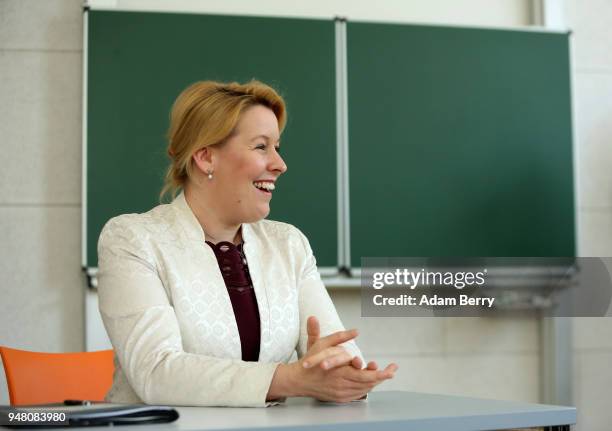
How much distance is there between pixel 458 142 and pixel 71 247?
186 centimetres

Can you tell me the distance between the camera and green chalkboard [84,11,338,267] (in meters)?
3.84

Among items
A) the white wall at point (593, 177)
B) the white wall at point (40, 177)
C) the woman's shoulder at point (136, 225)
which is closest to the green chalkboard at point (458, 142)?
the white wall at point (593, 177)

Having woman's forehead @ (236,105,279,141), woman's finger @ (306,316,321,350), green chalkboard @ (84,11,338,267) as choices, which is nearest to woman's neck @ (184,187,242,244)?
woman's forehead @ (236,105,279,141)

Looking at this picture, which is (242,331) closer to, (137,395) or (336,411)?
(137,395)

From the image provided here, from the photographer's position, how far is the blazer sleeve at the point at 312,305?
89.4 inches

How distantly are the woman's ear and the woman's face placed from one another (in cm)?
1

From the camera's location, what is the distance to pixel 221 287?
2152 millimetres

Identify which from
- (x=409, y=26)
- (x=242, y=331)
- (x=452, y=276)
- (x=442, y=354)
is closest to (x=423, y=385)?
(x=442, y=354)

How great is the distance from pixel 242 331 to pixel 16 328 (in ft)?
6.46

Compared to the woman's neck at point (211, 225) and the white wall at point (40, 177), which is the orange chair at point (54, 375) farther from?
the white wall at point (40, 177)

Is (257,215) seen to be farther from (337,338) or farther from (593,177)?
(593,177)

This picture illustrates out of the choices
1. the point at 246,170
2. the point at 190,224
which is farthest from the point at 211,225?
the point at 246,170

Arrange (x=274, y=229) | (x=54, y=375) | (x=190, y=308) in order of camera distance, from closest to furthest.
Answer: (x=190, y=308) < (x=274, y=229) < (x=54, y=375)

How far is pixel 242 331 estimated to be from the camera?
7.17 feet
